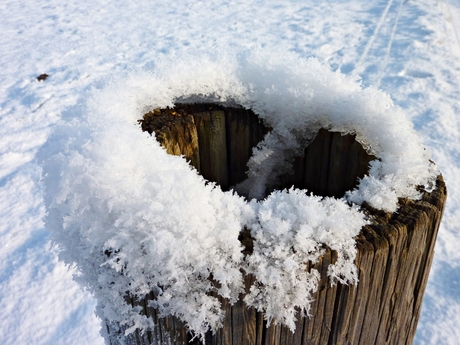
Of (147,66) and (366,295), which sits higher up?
(147,66)

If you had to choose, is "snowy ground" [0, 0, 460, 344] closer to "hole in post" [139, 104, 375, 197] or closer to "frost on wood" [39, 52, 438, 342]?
"hole in post" [139, 104, 375, 197]

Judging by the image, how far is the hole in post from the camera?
1.30m

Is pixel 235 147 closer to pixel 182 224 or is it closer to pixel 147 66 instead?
pixel 147 66

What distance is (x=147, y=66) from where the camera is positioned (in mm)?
1516

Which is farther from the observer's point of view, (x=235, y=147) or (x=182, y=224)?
(x=235, y=147)

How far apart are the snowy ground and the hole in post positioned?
25.8 inches

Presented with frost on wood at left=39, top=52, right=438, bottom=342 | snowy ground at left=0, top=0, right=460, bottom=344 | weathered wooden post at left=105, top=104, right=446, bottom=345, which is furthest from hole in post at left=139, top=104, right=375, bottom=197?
snowy ground at left=0, top=0, right=460, bottom=344

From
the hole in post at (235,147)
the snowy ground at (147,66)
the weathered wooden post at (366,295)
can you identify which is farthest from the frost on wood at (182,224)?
the snowy ground at (147,66)

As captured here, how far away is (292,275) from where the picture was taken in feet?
2.57

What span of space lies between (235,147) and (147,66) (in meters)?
0.47

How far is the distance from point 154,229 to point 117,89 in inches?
27.8

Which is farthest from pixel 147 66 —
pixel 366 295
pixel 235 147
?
pixel 366 295

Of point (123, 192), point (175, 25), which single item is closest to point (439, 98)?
point (175, 25)

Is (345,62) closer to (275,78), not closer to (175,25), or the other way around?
(175,25)
